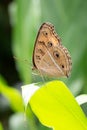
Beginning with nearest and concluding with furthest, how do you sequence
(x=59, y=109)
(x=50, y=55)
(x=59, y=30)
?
(x=59, y=109)
(x=50, y=55)
(x=59, y=30)

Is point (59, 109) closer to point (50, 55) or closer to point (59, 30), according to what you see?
point (50, 55)

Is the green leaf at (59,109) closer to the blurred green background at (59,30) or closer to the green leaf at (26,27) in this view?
the blurred green background at (59,30)

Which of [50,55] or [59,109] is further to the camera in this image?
[50,55]

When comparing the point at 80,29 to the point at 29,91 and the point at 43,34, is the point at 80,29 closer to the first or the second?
the point at 43,34

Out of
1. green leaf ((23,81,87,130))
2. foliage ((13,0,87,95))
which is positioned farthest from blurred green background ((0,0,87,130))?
green leaf ((23,81,87,130))

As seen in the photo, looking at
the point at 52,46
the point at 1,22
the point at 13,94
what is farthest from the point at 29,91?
the point at 1,22

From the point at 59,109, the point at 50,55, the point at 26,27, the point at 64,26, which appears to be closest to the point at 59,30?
the point at 64,26

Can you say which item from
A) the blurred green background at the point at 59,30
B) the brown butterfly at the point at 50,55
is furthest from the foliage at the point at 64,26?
the brown butterfly at the point at 50,55
